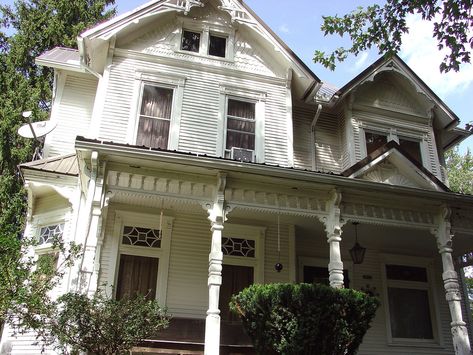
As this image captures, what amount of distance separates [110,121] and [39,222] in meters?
2.93

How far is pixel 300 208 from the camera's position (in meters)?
9.31

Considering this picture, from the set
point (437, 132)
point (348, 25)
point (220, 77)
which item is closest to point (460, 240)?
point (437, 132)

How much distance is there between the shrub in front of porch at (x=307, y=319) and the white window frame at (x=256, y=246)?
10.3 feet

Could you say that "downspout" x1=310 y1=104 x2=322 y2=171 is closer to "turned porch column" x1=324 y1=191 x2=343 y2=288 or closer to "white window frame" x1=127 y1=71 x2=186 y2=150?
"turned porch column" x1=324 y1=191 x2=343 y2=288

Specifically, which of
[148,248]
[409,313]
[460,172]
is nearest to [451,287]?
[409,313]

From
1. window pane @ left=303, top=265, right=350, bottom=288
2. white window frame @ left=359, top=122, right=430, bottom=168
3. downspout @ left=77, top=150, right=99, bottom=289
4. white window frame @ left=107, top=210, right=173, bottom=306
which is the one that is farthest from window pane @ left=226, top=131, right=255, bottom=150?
downspout @ left=77, top=150, right=99, bottom=289

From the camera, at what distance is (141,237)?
10.6m

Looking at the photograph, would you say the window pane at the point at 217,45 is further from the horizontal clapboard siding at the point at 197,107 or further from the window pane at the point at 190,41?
the horizontal clapboard siding at the point at 197,107

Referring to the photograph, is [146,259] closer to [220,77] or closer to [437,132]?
[220,77]

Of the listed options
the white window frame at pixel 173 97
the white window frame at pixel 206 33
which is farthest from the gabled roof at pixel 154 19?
the white window frame at pixel 173 97

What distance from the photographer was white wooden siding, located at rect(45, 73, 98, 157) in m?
Answer: 11.8

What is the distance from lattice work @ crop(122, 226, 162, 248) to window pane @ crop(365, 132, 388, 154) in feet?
21.4

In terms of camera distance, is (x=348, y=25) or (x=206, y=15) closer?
(x=348, y=25)

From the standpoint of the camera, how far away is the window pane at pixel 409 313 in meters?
12.2
